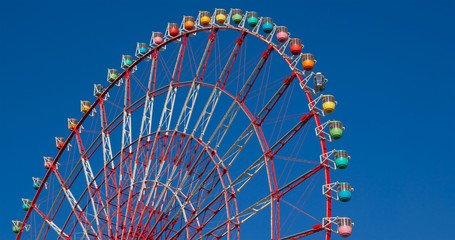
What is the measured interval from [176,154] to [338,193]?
32.4ft

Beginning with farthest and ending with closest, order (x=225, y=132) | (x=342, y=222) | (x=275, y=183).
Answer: (x=225, y=132) < (x=275, y=183) < (x=342, y=222)

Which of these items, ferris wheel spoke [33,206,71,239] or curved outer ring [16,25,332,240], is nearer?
curved outer ring [16,25,332,240]

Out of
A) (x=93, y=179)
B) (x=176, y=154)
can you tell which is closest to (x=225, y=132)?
(x=176, y=154)

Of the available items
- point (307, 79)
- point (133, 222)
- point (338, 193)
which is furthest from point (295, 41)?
point (133, 222)

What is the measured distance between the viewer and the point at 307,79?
3569cm

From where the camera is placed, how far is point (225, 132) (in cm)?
3872

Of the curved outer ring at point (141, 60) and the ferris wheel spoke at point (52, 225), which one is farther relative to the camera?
the ferris wheel spoke at point (52, 225)

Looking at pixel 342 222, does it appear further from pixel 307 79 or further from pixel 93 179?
pixel 93 179

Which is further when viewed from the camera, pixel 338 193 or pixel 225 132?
pixel 225 132

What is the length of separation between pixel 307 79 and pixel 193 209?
27.5ft

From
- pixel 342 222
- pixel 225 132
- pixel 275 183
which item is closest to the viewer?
pixel 342 222

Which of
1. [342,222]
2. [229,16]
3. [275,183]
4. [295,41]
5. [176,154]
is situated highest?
[229,16]

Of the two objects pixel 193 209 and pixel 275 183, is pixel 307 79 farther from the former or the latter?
pixel 193 209

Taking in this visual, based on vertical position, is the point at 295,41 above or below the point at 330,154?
above
